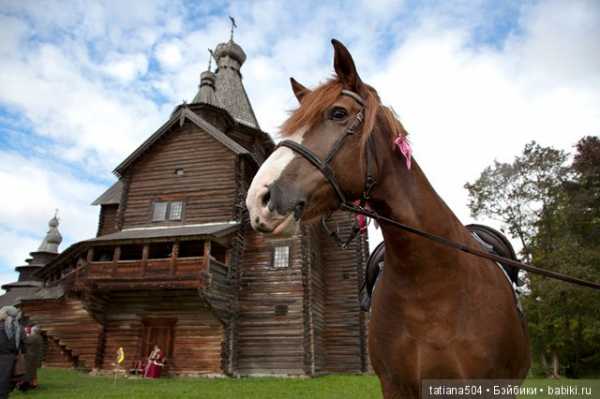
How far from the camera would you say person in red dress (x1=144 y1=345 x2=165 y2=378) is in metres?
17.7

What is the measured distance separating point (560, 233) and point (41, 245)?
50319 mm

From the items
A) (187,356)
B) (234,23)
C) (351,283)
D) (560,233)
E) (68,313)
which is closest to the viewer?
(187,356)

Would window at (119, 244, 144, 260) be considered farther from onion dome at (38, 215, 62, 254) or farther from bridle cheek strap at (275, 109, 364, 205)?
onion dome at (38, 215, 62, 254)

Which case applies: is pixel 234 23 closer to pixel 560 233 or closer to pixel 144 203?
pixel 144 203

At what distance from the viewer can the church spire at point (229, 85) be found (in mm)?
27952

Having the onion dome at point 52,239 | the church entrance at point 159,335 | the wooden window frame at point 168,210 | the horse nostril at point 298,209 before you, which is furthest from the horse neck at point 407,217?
the onion dome at point 52,239

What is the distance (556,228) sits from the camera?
26406mm

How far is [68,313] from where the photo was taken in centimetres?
2125

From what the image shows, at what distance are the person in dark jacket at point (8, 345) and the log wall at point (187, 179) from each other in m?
12.8

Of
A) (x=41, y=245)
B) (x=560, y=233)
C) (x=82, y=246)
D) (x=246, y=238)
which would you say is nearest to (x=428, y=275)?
(x=246, y=238)

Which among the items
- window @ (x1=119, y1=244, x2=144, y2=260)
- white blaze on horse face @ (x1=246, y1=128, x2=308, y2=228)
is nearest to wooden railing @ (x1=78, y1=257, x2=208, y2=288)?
window @ (x1=119, y1=244, x2=144, y2=260)

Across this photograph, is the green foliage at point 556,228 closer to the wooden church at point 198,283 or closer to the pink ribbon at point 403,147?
the wooden church at point 198,283

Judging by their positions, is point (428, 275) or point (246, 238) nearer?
point (428, 275)

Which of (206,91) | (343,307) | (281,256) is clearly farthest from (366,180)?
(206,91)
